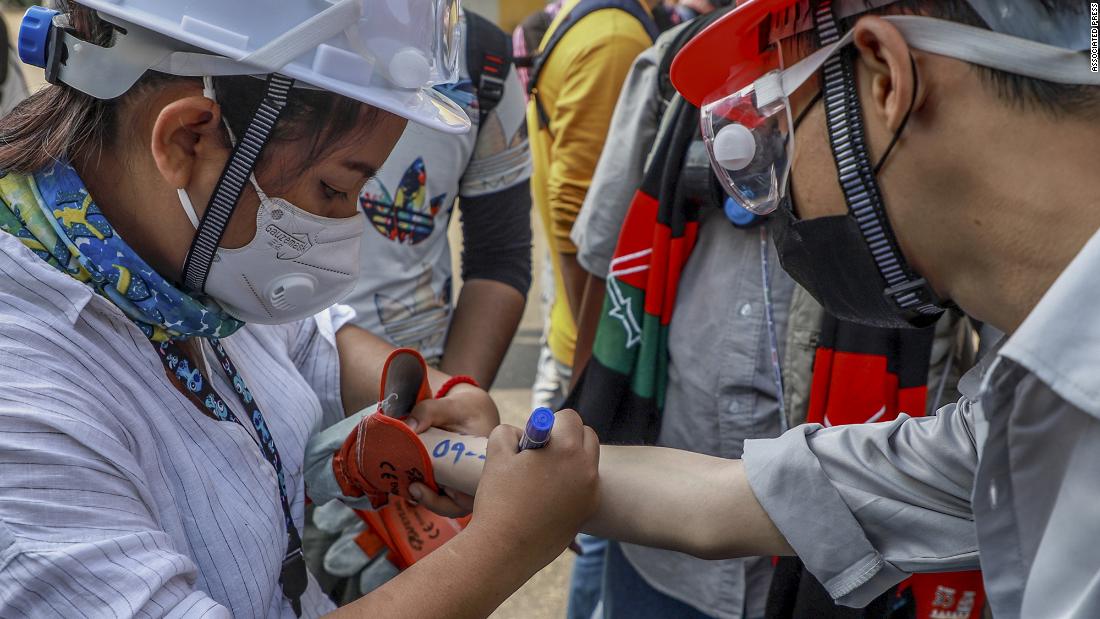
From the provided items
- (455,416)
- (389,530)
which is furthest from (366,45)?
(389,530)

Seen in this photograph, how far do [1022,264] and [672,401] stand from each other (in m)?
1.24

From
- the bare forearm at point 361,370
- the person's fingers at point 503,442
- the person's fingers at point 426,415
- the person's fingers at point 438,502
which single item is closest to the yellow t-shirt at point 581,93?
the bare forearm at point 361,370

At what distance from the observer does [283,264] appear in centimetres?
153

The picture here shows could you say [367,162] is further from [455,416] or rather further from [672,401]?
[672,401]

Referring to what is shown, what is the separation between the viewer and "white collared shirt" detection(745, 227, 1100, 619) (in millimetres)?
1075

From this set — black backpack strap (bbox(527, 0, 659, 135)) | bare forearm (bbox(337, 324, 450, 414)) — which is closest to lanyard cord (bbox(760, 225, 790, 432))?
bare forearm (bbox(337, 324, 450, 414))

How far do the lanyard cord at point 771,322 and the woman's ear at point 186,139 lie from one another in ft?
4.02

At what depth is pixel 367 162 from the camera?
1.52 m

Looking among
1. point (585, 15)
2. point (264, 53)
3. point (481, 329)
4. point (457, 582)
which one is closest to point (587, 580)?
point (481, 329)

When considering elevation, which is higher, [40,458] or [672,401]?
[40,458]

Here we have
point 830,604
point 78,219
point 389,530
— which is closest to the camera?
point 78,219

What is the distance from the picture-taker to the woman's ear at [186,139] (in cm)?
134

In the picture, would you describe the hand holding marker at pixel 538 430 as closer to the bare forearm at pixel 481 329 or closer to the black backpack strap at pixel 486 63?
the bare forearm at pixel 481 329

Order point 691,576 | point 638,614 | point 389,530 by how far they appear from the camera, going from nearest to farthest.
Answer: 1. point 389,530
2. point 691,576
3. point 638,614
